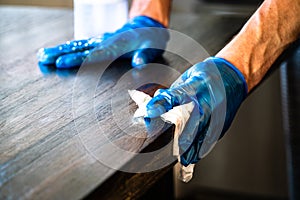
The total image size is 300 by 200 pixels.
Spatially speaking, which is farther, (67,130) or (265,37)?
(265,37)

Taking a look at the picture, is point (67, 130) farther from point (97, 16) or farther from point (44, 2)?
point (44, 2)

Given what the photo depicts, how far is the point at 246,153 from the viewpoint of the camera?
2.26 m

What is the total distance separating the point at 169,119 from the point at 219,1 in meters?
1.28

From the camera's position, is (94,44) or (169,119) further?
(94,44)

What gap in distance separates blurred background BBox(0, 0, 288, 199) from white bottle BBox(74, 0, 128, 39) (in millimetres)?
773

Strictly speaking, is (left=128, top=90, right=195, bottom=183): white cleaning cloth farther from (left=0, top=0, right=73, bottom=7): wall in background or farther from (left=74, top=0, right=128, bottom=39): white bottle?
(left=0, top=0, right=73, bottom=7): wall in background

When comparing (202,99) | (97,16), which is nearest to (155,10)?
(97,16)

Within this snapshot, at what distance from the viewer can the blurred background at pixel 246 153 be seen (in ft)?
7.06

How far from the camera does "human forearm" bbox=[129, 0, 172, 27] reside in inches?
55.6

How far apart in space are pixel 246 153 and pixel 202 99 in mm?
1334

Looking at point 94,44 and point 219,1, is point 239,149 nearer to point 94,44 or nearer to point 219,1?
point 219,1

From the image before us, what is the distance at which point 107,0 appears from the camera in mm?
1352

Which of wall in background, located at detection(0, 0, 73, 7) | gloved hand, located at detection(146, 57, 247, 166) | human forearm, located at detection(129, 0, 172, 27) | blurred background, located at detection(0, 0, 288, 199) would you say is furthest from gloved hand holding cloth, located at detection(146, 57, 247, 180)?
wall in background, located at detection(0, 0, 73, 7)

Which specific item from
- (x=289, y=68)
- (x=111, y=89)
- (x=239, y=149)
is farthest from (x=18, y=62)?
(x=239, y=149)
